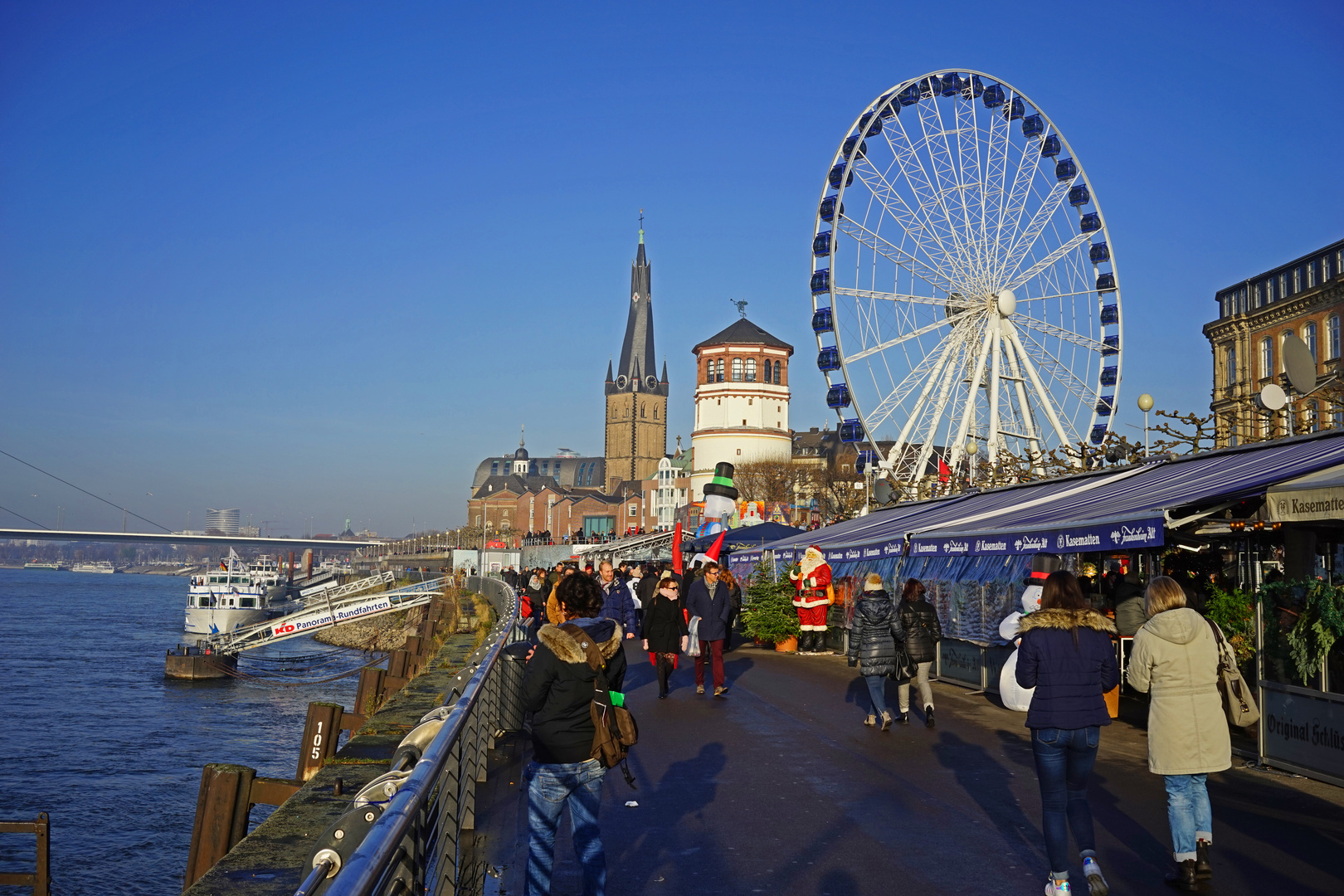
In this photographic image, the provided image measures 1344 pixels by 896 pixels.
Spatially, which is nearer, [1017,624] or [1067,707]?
[1067,707]

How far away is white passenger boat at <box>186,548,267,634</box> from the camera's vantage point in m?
72.4

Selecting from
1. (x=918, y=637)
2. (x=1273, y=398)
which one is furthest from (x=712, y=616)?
(x=1273, y=398)

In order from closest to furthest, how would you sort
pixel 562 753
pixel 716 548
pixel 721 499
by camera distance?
pixel 562 753 → pixel 716 548 → pixel 721 499

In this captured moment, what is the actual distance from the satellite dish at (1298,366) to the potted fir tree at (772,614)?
11360 mm

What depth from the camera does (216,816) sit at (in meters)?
8.31

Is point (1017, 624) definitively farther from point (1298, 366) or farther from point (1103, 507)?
point (1298, 366)

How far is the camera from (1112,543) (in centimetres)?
1203

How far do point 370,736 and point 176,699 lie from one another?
3329cm

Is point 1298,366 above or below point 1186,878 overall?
above

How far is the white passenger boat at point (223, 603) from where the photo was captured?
7244 centimetres

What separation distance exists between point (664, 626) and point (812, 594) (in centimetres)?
790

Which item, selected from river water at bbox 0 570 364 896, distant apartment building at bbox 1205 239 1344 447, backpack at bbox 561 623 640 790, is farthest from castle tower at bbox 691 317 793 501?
backpack at bbox 561 623 640 790

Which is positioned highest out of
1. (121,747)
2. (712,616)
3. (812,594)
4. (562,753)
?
(812,594)

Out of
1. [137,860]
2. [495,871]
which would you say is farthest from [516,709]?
[137,860]
